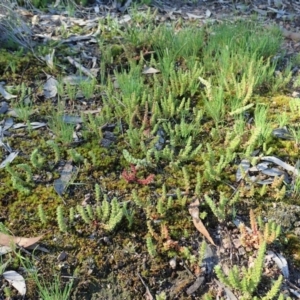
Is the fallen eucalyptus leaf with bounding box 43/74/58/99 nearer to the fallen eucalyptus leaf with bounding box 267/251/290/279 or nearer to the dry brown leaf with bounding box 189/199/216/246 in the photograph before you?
the dry brown leaf with bounding box 189/199/216/246

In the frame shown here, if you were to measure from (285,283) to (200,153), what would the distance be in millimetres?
781

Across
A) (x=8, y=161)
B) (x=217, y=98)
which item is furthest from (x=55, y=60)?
(x=217, y=98)

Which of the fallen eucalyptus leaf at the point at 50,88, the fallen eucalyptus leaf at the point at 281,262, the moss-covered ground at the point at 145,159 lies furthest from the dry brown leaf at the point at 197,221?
the fallen eucalyptus leaf at the point at 50,88

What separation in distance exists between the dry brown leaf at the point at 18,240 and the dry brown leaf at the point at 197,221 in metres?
0.66

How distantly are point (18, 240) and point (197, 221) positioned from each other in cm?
76

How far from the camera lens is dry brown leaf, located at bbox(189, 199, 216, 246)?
186 cm

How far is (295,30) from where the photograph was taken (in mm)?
3852

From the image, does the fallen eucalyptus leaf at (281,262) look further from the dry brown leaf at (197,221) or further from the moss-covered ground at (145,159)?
the dry brown leaf at (197,221)

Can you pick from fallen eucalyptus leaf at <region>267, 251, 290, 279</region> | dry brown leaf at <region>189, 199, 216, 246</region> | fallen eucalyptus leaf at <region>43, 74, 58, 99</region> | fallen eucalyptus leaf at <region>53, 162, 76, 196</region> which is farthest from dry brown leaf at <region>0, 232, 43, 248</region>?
fallen eucalyptus leaf at <region>43, 74, 58, 99</region>

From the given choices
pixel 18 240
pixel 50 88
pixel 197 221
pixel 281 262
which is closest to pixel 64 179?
pixel 18 240

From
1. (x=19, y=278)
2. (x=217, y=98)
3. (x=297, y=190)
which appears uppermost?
(x=217, y=98)

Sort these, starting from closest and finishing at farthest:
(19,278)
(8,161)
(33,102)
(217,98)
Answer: (19,278), (8,161), (217,98), (33,102)

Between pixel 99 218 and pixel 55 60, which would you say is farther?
pixel 55 60

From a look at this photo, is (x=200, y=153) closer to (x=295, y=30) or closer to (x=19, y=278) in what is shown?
(x=19, y=278)
